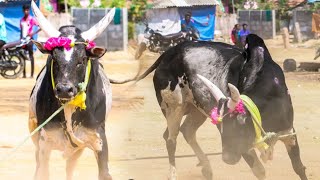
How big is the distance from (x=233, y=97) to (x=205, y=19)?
102ft

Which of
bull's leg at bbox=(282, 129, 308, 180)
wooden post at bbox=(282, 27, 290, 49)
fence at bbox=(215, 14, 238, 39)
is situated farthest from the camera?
fence at bbox=(215, 14, 238, 39)

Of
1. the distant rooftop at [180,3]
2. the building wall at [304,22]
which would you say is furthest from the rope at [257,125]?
the building wall at [304,22]

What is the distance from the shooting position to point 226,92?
30.7ft

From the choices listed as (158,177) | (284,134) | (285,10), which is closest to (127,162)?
(158,177)

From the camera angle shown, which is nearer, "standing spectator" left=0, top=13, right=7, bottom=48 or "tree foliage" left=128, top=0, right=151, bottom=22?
"standing spectator" left=0, top=13, right=7, bottom=48

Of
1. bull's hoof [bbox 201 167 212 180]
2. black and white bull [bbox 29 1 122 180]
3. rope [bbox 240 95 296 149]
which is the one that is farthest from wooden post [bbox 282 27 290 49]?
black and white bull [bbox 29 1 122 180]

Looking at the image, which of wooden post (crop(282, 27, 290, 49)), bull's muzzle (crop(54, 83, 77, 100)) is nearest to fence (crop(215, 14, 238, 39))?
wooden post (crop(282, 27, 290, 49))

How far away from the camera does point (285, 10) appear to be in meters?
45.8

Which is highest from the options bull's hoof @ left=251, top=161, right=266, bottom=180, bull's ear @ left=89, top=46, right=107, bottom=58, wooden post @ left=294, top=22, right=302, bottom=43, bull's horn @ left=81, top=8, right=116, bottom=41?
bull's horn @ left=81, top=8, right=116, bottom=41

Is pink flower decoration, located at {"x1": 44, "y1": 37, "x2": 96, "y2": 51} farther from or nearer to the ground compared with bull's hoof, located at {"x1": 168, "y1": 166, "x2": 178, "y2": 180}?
farther from the ground

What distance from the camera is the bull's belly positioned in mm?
7727

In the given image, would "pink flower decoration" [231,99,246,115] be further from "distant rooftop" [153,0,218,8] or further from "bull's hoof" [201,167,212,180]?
"distant rooftop" [153,0,218,8]

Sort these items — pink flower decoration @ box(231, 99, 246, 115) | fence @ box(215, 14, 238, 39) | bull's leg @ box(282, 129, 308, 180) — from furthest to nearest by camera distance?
fence @ box(215, 14, 238, 39), bull's leg @ box(282, 129, 308, 180), pink flower decoration @ box(231, 99, 246, 115)

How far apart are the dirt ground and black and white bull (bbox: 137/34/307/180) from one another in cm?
52
